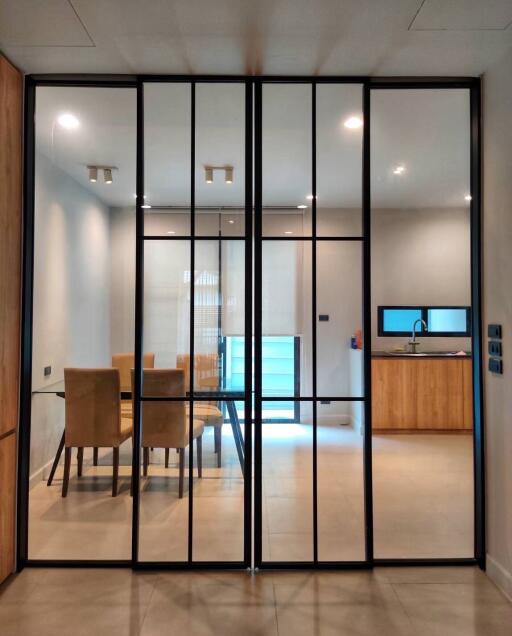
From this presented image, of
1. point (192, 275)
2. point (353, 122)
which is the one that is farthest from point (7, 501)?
point (353, 122)

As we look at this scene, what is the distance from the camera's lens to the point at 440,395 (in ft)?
8.22

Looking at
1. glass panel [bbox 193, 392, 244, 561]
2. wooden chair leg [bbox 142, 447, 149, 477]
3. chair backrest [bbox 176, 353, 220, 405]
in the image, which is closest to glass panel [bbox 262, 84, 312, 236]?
chair backrest [bbox 176, 353, 220, 405]

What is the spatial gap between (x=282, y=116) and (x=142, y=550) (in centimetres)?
245

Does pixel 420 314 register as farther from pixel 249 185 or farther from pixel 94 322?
pixel 94 322

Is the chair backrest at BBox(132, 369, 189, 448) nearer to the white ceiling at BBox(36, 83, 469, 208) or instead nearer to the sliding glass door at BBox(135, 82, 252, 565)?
the sliding glass door at BBox(135, 82, 252, 565)

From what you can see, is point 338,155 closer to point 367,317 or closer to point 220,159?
point 220,159

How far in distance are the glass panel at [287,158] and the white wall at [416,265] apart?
432 millimetres

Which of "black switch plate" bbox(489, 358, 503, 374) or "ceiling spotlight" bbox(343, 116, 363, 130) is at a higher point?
"ceiling spotlight" bbox(343, 116, 363, 130)

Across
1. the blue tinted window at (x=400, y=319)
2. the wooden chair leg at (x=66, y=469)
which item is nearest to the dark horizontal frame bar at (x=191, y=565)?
the wooden chair leg at (x=66, y=469)

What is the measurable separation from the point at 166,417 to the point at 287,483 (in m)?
0.75

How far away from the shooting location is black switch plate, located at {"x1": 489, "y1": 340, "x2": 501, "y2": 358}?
2275 mm

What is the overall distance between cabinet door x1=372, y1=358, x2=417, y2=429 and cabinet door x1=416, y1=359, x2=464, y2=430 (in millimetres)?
48

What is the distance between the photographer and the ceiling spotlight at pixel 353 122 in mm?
2455

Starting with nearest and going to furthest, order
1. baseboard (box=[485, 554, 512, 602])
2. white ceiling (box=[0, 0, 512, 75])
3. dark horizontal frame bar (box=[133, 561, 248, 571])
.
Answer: white ceiling (box=[0, 0, 512, 75]) < baseboard (box=[485, 554, 512, 602]) < dark horizontal frame bar (box=[133, 561, 248, 571])
